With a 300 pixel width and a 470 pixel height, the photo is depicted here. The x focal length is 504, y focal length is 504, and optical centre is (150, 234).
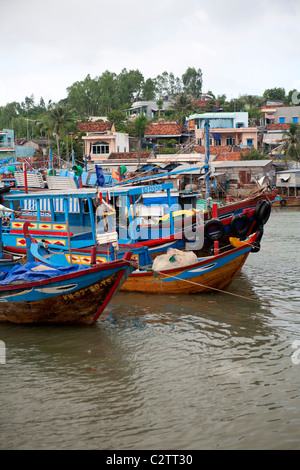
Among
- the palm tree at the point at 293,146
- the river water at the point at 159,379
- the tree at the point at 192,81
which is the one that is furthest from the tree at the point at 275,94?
the river water at the point at 159,379

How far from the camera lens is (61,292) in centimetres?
891

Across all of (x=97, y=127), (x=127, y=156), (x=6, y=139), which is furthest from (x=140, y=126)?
(x=6, y=139)

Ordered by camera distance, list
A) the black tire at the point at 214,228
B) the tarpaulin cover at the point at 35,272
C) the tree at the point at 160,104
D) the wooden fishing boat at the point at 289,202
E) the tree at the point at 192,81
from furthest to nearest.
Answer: the tree at the point at 192,81 < the tree at the point at 160,104 < the wooden fishing boat at the point at 289,202 < the black tire at the point at 214,228 < the tarpaulin cover at the point at 35,272

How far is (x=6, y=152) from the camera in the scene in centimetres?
4947

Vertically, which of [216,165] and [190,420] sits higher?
[216,165]

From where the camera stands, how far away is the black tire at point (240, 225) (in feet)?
43.5

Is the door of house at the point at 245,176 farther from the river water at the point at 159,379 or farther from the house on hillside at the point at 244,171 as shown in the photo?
the river water at the point at 159,379

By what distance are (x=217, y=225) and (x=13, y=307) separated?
5.87 meters

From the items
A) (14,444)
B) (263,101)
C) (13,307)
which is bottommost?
(14,444)

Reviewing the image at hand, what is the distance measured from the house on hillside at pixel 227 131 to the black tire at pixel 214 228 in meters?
35.3

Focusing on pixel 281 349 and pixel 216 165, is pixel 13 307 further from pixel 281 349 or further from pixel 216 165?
pixel 216 165

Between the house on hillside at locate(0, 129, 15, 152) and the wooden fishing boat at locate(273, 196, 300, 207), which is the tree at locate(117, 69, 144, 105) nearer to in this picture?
the house on hillside at locate(0, 129, 15, 152)

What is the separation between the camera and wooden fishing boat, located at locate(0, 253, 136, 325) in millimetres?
Result: 8789

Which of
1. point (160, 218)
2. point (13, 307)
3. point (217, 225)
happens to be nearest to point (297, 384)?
point (13, 307)
